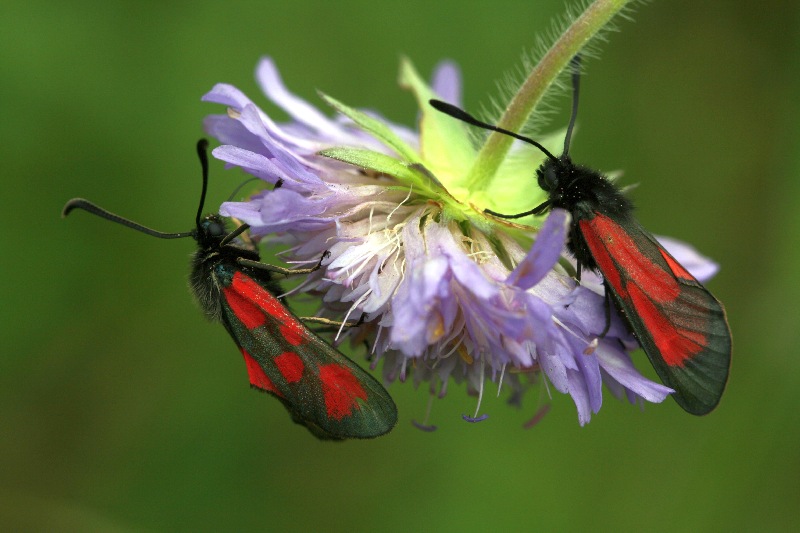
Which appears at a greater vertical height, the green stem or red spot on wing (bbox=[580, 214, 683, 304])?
the green stem

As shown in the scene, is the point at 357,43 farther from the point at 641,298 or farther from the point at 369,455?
the point at 641,298

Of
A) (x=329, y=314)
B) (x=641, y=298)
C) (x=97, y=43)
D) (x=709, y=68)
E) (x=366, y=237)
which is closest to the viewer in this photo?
(x=641, y=298)

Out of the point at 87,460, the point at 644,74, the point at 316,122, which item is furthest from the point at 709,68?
the point at 87,460

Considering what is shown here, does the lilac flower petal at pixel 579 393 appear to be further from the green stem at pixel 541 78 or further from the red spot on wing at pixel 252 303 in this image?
the red spot on wing at pixel 252 303

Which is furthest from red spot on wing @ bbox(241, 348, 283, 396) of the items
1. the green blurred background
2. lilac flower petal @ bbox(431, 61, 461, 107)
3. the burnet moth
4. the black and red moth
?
the green blurred background

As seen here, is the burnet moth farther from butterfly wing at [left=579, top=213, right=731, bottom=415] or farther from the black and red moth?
the black and red moth
